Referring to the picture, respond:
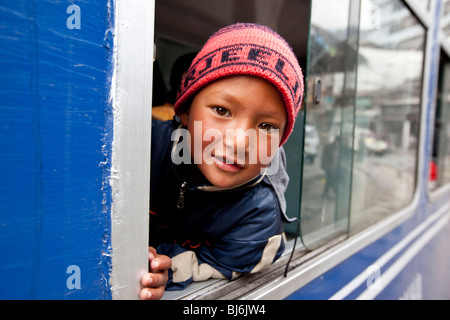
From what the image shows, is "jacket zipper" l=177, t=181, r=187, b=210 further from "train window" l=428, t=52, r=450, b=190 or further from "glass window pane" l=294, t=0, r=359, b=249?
"train window" l=428, t=52, r=450, b=190

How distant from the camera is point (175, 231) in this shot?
3.62ft

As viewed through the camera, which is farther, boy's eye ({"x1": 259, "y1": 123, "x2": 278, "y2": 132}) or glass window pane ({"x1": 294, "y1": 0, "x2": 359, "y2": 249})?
glass window pane ({"x1": 294, "y1": 0, "x2": 359, "y2": 249})

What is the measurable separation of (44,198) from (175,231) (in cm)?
64

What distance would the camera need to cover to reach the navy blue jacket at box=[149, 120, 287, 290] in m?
0.98

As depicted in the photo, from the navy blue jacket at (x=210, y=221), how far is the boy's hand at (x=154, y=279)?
0.45 feet

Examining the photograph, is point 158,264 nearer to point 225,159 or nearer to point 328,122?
point 225,159

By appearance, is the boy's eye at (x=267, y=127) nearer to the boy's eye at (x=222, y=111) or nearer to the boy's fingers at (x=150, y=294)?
the boy's eye at (x=222, y=111)

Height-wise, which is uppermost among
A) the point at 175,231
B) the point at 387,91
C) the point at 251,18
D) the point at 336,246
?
the point at 251,18

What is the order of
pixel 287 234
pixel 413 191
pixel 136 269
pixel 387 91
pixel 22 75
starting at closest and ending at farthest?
pixel 22 75 < pixel 136 269 < pixel 287 234 < pixel 387 91 < pixel 413 191

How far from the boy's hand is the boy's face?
25 cm

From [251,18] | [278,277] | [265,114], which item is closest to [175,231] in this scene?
[278,277]

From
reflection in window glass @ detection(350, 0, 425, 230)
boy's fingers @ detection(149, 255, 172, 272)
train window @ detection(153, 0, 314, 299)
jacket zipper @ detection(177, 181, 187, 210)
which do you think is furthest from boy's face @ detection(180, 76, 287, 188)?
reflection in window glass @ detection(350, 0, 425, 230)

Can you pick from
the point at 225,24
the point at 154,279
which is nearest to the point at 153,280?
the point at 154,279

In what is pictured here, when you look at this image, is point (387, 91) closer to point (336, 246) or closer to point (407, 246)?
point (407, 246)
